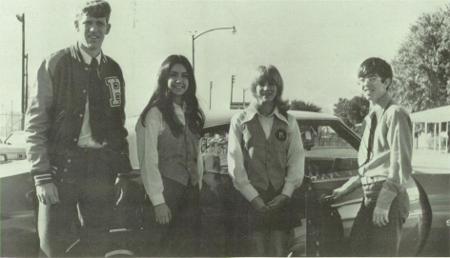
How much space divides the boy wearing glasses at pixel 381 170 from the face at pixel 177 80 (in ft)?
3.36

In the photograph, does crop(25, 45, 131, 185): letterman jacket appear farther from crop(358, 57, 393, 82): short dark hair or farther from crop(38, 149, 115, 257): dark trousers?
crop(358, 57, 393, 82): short dark hair

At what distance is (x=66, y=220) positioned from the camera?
225 centimetres

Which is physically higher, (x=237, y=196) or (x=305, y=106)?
(x=305, y=106)

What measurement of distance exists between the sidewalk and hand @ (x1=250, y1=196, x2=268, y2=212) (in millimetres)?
1002

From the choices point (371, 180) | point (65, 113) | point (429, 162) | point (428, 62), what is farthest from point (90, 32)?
point (428, 62)

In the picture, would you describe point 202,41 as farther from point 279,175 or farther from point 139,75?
point 279,175

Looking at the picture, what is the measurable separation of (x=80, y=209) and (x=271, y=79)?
1215mm

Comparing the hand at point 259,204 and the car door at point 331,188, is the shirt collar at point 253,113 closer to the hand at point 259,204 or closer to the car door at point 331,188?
the car door at point 331,188

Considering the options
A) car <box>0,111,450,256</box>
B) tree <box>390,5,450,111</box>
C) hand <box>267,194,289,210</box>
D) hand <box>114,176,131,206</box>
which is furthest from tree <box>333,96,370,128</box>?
hand <box>114,176,131,206</box>

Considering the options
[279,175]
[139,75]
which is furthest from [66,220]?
[279,175]

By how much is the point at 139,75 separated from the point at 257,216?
40.1 inches

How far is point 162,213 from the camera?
2.21m

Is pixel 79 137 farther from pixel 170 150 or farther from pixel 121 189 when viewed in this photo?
pixel 170 150

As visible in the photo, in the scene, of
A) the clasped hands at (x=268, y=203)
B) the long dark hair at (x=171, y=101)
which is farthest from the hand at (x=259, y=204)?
the long dark hair at (x=171, y=101)
